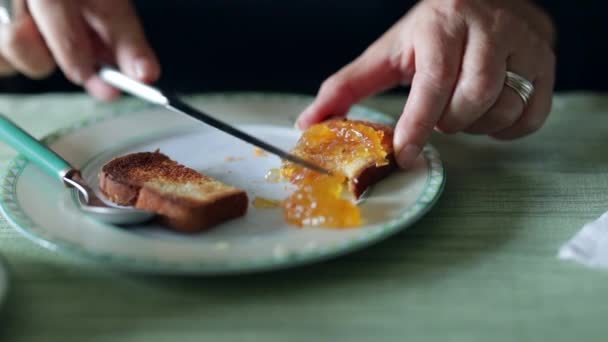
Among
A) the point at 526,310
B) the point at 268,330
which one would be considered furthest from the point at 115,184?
the point at 526,310

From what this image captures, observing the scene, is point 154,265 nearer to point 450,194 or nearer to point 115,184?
point 115,184

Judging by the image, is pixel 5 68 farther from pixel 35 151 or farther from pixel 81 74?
pixel 35 151

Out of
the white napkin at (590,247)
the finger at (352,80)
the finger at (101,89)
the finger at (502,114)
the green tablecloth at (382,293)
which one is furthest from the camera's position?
the finger at (101,89)

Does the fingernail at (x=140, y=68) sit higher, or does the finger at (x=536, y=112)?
the fingernail at (x=140, y=68)

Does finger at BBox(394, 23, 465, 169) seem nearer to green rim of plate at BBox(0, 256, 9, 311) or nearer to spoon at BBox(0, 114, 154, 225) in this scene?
spoon at BBox(0, 114, 154, 225)

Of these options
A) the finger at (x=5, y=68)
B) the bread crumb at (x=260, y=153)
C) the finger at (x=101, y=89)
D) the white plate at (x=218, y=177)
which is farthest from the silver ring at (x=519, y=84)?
the finger at (x=5, y=68)

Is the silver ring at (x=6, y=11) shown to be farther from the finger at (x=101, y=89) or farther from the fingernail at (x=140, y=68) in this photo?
the fingernail at (x=140, y=68)

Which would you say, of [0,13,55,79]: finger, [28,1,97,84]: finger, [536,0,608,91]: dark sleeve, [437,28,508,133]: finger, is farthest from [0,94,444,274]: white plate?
[536,0,608,91]: dark sleeve
